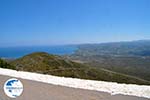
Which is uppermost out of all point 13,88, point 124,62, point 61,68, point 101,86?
point 101,86

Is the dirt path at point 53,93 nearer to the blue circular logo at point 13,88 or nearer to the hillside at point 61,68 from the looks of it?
the blue circular logo at point 13,88

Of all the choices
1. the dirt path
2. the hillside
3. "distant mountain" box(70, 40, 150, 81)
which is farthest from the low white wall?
"distant mountain" box(70, 40, 150, 81)

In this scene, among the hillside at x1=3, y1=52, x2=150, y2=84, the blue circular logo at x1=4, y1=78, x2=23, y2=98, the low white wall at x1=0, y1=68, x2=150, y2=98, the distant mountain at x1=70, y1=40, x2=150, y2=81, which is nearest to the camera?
the low white wall at x1=0, y1=68, x2=150, y2=98

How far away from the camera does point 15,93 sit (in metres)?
5.80

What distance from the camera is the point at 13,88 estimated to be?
5898 millimetres

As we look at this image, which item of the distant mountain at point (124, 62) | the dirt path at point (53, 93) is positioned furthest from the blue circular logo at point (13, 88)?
the distant mountain at point (124, 62)

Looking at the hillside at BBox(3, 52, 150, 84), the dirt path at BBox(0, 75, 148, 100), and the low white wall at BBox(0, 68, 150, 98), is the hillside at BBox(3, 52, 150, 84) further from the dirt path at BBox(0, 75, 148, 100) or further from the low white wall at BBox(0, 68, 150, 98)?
the low white wall at BBox(0, 68, 150, 98)

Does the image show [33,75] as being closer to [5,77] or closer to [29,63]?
[5,77]

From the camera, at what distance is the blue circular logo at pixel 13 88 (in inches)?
226

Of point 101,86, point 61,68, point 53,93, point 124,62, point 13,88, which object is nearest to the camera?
point 101,86

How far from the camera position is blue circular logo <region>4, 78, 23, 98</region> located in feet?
18.9

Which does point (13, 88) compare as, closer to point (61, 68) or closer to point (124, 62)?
point (61, 68)

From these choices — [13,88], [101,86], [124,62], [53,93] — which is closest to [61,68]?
[13,88]

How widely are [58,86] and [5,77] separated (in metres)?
1.69
